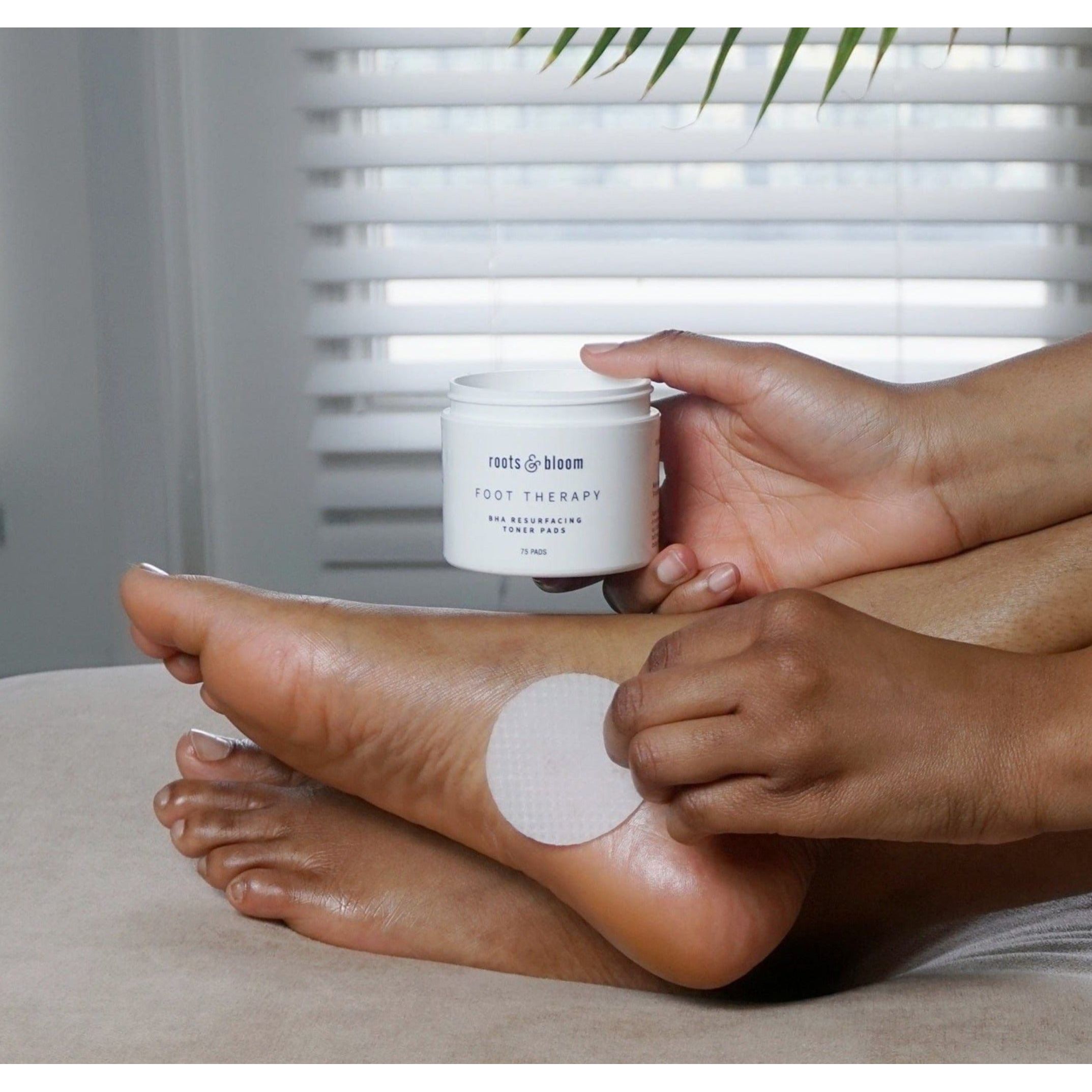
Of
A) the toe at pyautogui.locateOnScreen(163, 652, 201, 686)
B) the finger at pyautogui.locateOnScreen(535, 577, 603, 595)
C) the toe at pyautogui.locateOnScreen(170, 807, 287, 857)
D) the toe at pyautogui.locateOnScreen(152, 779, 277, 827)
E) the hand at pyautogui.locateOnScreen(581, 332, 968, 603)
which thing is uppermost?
the hand at pyautogui.locateOnScreen(581, 332, 968, 603)

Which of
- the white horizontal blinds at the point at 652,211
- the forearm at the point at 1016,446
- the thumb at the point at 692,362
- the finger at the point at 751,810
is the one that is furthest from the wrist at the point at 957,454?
the white horizontal blinds at the point at 652,211

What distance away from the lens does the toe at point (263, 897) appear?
0.85 metres

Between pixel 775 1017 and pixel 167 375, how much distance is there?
151 cm

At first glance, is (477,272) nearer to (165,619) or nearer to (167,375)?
(167,375)

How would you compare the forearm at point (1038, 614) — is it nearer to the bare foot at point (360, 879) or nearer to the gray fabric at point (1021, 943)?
the gray fabric at point (1021, 943)

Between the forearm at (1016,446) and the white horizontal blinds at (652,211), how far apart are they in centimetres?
115

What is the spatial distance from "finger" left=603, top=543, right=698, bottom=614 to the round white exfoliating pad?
0.09 metres

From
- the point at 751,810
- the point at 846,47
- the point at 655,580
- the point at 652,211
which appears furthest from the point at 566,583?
the point at 652,211

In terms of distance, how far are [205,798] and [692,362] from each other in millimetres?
447

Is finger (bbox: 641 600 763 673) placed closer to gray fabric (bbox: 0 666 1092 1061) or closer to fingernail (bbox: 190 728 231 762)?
gray fabric (bbox: 0 666 1092 1061)

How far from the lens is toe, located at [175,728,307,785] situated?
99cm

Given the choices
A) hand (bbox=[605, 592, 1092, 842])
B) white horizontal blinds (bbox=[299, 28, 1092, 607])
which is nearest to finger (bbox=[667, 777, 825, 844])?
hand (bbox=[605, 592, 1092, 842])
